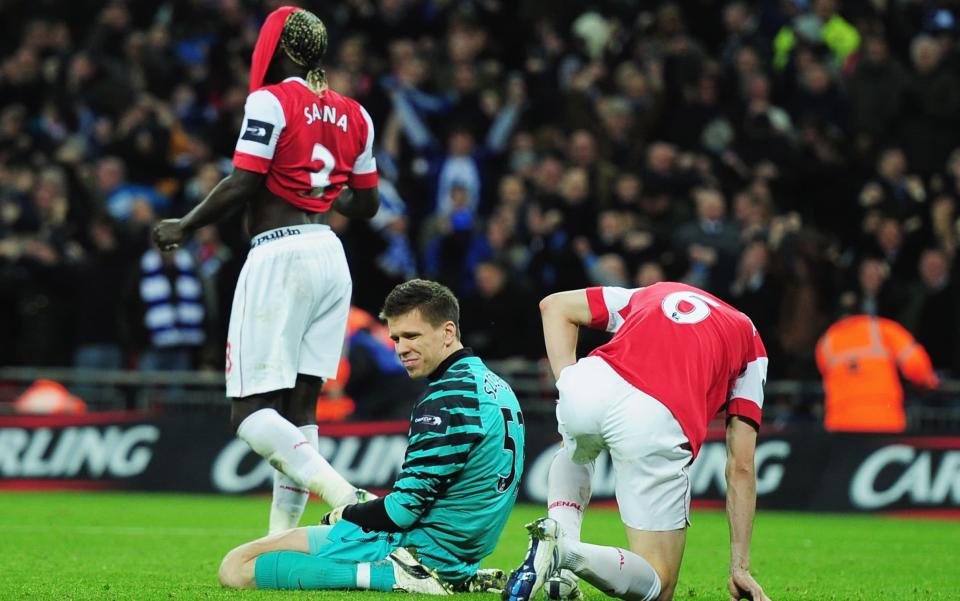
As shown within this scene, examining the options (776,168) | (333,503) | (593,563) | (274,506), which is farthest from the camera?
(776,168)

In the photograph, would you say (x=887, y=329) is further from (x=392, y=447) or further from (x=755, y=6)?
(x=755, y=6)

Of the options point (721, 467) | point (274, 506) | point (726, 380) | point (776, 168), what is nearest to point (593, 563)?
Answer: point (726, 380)

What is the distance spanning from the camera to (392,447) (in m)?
14.9

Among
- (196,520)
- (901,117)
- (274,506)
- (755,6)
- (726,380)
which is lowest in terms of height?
(196,520)

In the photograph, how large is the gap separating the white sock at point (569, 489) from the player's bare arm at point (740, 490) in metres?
0.70

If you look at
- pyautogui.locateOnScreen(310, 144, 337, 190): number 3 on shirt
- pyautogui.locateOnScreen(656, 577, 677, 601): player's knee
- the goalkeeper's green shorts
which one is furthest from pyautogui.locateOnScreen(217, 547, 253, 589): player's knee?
pyautogui.locateOnScreen(310, 144, 337, 190): number 3 on shirt

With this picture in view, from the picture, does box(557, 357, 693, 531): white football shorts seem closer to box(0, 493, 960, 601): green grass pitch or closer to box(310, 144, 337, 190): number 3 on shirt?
box(0, 493, 960, 601): green grass pitch

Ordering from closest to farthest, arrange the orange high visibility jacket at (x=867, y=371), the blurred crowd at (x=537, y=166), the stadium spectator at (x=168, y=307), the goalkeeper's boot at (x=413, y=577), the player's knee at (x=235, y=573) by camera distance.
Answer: the goalkeeper's boot at (x=413, y=577)
the player's knee at (x=235, y=573)
the orange high visibility jacket at (x=867, y=371)
the blurred crowd at (x=537, y=166)
the stadium spectator at (x=168, y=307)

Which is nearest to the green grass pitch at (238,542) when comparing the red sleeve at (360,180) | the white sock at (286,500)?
the white sock at (286,500)

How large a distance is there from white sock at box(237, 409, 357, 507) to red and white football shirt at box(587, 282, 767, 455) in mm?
1633

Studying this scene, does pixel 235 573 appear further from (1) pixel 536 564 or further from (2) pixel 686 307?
(2) pixel 686 307

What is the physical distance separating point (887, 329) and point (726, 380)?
24.9 ft

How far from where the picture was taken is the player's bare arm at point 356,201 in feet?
29.9

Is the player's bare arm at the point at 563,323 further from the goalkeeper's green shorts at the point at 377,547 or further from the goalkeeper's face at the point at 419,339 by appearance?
the goalkeeper's green shorts at the point at 377,547
